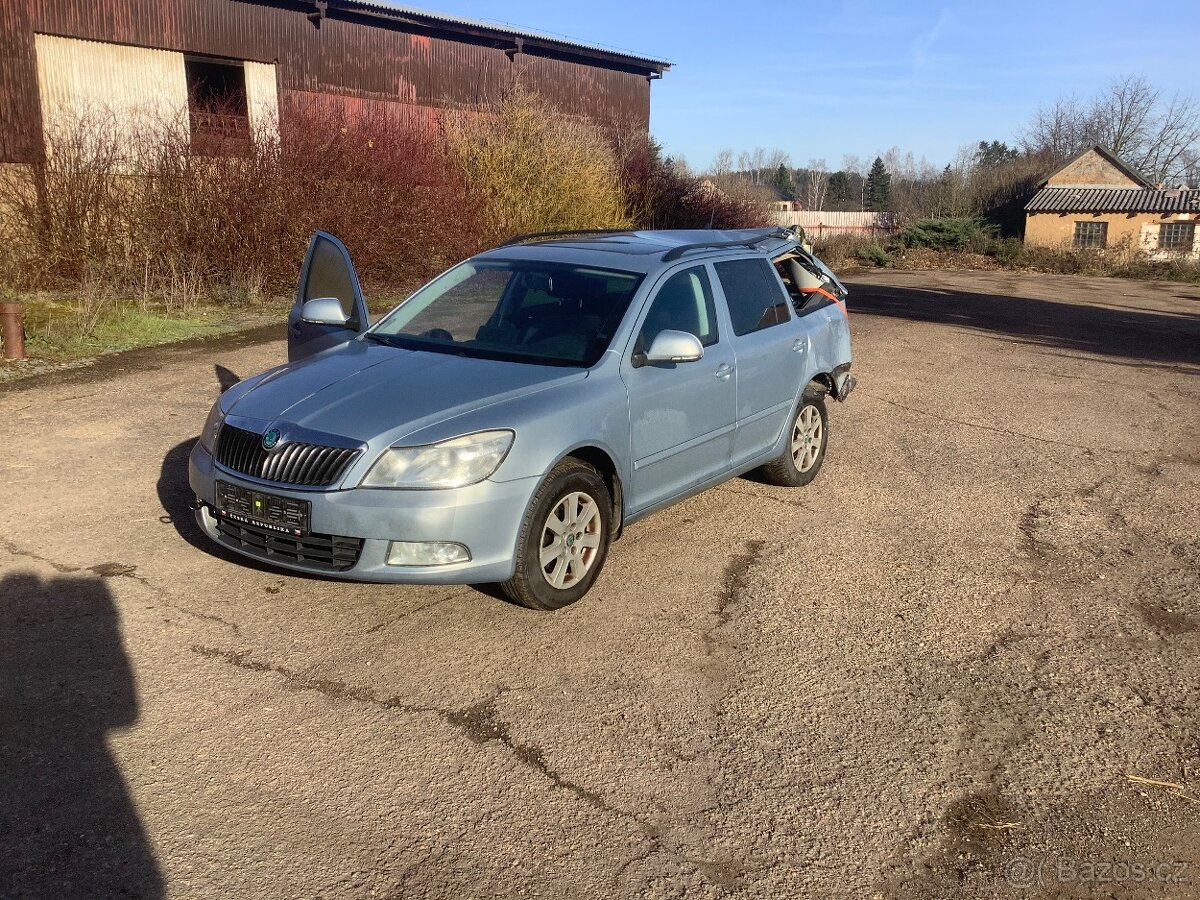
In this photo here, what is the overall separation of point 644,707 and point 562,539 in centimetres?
102

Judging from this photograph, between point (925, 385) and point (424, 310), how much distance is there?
7174 millimetres

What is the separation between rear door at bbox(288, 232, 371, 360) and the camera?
6.48 meters

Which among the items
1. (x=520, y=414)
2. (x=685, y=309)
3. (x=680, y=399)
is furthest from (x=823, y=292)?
(x=520, y=414)

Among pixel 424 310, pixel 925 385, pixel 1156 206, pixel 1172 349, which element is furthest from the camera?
pixel 1156 206

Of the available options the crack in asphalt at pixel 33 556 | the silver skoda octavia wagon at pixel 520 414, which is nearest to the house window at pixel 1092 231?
the silver skoda octavia wagon at pixel 520 414

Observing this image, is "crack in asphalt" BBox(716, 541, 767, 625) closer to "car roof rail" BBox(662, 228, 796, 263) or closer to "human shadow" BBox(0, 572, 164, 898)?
"car roof rail" BBox(662, 228, 796, 263)

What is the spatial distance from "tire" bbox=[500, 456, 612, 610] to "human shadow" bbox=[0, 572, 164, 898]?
1660 mm

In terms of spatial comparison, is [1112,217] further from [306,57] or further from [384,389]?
[384,389]

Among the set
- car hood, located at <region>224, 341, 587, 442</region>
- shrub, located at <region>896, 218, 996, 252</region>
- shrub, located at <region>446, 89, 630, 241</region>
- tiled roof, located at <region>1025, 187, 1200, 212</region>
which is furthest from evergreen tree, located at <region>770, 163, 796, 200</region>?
car hood, located at <region>224, 341, 587, 442</region>

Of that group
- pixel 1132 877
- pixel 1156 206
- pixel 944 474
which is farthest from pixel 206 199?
pixel 1156 206

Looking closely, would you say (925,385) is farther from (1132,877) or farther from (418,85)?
(418,85)

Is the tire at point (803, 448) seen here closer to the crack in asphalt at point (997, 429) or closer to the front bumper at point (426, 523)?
the crack in asphalt at point (997, 429)

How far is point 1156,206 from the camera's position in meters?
49.2

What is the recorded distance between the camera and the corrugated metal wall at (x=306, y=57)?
2006 cm
